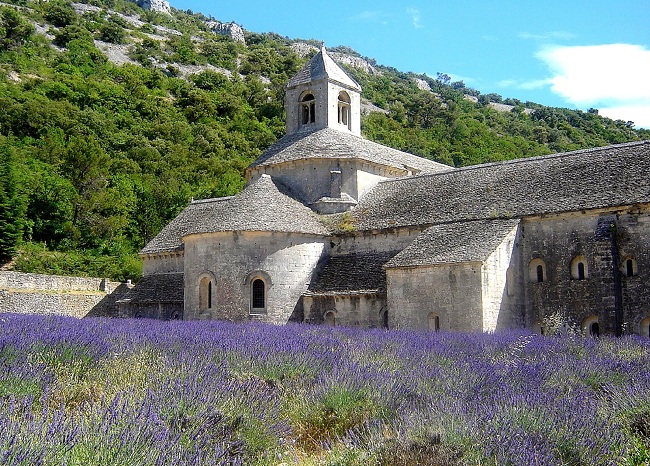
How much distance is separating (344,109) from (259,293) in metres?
12.1

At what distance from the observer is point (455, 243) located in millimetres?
23000

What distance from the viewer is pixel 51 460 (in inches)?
169

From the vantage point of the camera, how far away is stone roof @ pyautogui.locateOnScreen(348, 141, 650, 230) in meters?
22.6

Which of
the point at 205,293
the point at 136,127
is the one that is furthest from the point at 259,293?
the point at 136,127

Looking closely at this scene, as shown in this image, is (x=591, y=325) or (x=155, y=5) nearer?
(x=591, y=325)

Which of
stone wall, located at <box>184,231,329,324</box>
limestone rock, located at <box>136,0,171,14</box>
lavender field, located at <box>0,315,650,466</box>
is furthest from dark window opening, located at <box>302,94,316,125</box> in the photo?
limestone rock, located at <box>136,0,171,14</box>

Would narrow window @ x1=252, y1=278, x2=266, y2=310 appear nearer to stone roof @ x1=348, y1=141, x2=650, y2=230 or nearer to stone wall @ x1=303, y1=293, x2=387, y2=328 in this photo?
stone wall @ x1=303, y1=293, x2=387, y2=328

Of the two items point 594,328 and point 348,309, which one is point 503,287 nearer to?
point 594,328

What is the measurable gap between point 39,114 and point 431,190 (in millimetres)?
38288

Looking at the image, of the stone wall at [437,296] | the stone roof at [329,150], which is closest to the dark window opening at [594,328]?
the stone wall at [437,296]

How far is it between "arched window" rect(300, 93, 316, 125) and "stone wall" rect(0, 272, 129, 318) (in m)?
12.0

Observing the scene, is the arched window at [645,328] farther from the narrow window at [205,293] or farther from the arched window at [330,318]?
the narrow window at [205,293]

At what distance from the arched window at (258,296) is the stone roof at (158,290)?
5036 mm

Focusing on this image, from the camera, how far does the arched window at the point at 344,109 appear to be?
34.0 m
